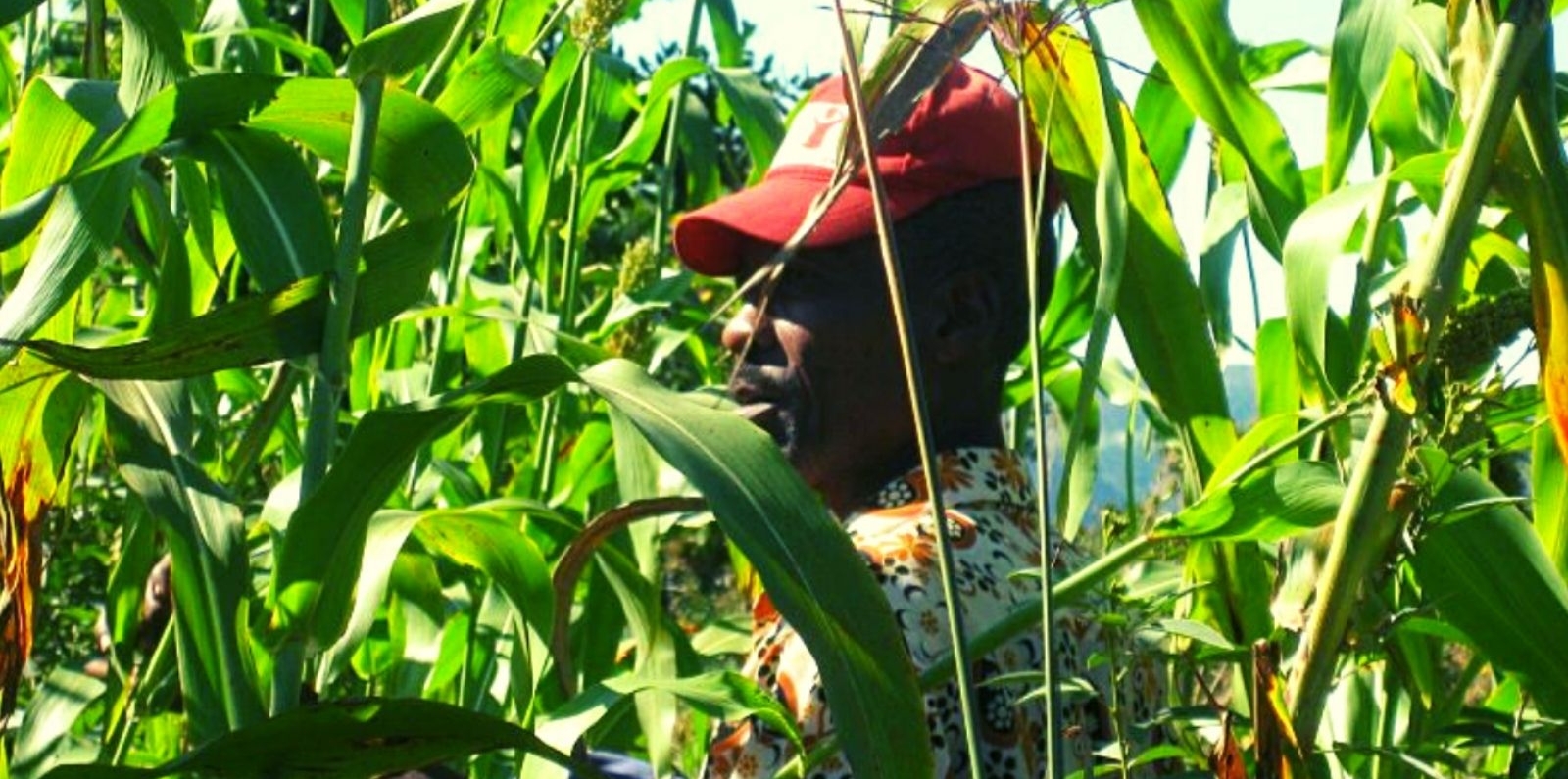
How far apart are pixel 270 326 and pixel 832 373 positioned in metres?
0.67

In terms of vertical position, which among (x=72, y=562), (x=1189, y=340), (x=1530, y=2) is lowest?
(x=72, y=562)

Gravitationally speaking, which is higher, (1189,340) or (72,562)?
(1189,340)

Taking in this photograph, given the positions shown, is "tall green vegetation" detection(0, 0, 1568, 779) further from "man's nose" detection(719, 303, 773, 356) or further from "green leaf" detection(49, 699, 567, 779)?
"man's nose" detection(719, 303, 773, 356)

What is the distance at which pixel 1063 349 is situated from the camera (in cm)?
248

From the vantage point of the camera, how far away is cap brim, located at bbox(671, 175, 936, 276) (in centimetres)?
179

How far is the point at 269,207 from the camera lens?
1.32m

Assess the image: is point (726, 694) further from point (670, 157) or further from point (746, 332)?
point (670, 157)

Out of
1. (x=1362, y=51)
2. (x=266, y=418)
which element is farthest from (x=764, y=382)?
(x=1362, y=51)

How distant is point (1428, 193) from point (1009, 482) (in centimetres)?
45

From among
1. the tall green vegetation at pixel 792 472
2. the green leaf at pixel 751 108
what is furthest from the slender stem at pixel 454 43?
the green leaf at pixel 751 108

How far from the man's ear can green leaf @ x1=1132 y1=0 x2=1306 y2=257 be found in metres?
0.46

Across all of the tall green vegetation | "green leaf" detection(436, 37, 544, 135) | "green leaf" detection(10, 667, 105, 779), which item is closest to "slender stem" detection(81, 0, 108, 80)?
the tall green vegetation

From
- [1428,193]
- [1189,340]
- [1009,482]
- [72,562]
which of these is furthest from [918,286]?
[72,562]

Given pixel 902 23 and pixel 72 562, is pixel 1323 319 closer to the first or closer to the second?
pixel 902 23
